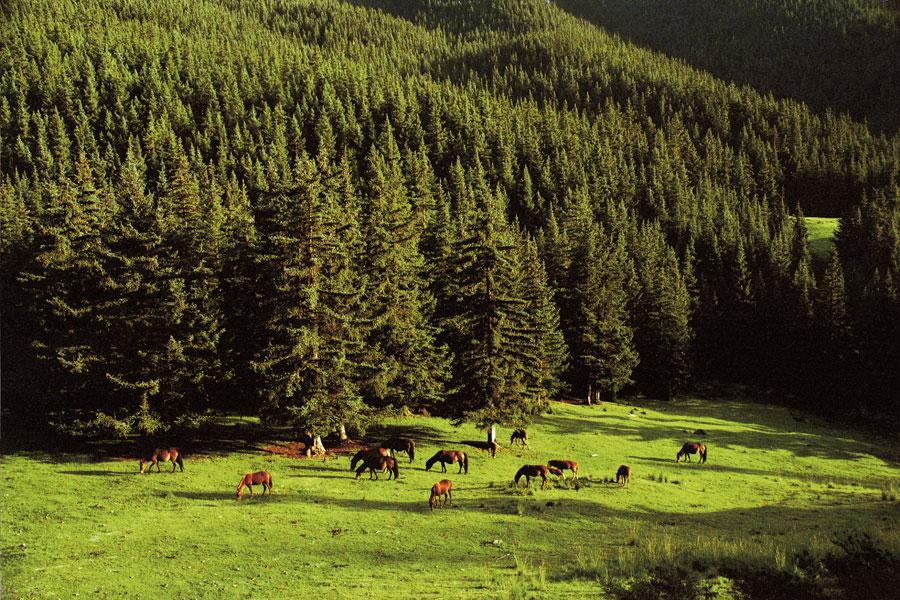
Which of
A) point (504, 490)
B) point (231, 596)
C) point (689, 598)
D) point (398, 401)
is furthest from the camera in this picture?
point (398, 401)

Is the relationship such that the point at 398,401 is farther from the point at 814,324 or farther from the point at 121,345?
the point at 814,324

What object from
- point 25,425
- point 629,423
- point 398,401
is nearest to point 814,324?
point 629,423

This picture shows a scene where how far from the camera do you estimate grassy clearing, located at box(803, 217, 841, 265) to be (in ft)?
448

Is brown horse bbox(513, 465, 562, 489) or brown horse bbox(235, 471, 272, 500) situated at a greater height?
brown horse bbox(513, 465, 562, 489)

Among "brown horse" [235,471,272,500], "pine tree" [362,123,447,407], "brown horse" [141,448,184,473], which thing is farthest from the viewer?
"pine tree" [362,123,447,407]

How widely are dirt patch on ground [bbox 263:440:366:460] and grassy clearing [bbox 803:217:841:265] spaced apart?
130562 mm

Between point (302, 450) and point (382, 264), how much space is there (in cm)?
1612

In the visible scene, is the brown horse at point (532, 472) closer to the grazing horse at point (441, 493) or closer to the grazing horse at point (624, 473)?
the grazing horse at point (441, 493)

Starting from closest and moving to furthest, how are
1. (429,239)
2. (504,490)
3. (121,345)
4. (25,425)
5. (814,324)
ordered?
1. (504,490)
2. (121,345)
3. (25,425)
4. (429,239)
5. (814,324)

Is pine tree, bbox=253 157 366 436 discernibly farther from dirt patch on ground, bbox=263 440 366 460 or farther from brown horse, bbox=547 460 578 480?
brown horse, bbox=547 460 578 480

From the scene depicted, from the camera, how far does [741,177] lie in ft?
609

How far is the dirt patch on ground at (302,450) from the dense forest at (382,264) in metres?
3.07

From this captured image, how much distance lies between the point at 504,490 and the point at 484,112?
18072cm

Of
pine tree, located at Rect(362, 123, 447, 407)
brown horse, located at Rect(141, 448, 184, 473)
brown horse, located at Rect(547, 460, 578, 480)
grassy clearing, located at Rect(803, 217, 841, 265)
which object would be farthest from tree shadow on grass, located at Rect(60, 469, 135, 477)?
grassy clearing, located at Rect(803, 217, 841, 265)
